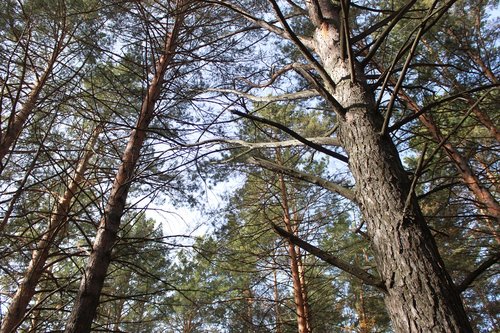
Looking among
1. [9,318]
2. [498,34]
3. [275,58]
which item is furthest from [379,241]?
[498,34]

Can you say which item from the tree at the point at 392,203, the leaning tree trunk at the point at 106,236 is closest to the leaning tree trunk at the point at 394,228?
the tree at the point at 392,203

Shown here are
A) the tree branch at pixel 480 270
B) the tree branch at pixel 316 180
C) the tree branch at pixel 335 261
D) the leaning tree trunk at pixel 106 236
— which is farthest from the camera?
the leaning tree trunk at pixel 106 236

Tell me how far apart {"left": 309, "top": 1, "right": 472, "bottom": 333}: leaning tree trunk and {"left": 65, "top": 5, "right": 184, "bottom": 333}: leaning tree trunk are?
146cm

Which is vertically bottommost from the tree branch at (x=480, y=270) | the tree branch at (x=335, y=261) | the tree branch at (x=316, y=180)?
the tree branch at (x=480, y=270)

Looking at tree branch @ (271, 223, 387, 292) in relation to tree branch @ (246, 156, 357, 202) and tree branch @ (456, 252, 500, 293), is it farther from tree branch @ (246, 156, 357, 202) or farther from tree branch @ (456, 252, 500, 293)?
tree branch @ (246, 156, 357, 202)

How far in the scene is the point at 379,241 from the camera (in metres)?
1.49

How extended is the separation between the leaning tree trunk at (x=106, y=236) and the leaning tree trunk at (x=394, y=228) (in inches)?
57.4

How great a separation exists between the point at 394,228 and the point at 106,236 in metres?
3.06

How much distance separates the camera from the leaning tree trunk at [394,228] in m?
1.23

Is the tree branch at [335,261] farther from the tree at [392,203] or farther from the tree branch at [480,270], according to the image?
the tree branch at [480,270]

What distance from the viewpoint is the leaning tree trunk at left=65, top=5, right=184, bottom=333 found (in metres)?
2.99

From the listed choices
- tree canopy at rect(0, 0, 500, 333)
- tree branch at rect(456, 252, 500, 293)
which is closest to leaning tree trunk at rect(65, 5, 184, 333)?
tree canopy at rect(0, 0, 500, 333)

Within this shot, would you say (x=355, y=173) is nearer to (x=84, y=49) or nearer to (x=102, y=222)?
(x=102, y=222)

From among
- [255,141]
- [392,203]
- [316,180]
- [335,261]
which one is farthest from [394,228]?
[255,141]
